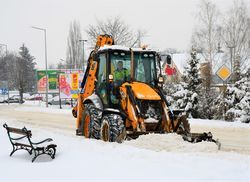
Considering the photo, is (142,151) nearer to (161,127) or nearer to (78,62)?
(161,127)

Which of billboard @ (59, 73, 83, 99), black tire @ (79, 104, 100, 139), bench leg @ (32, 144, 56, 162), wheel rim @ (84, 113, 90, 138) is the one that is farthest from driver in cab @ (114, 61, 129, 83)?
billboard @ (59, 73, 83, 99)

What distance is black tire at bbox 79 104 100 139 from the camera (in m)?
13.0

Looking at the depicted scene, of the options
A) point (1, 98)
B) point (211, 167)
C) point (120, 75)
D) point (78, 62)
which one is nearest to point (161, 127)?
point (120, 75)

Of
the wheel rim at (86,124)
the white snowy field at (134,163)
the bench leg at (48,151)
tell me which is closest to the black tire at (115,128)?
the white snowy field at (134,163)

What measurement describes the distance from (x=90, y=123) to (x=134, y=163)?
15.3 feet

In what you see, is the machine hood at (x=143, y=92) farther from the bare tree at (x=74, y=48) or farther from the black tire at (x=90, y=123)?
the bare tree at (x=74, y=48)

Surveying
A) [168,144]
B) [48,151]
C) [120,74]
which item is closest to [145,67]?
[120,74]

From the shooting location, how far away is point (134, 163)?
352 inches

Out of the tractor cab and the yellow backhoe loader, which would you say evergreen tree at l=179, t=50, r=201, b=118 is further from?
the tractor cab

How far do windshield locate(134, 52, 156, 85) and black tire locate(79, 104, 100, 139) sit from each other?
68.3 inches

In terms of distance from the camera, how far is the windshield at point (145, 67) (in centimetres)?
1309

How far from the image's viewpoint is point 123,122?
1177cm

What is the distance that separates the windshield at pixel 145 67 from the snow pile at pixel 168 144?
8.71 feet

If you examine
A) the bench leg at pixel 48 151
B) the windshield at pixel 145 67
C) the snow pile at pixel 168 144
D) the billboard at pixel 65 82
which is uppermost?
the windshield at pixel 145 67
